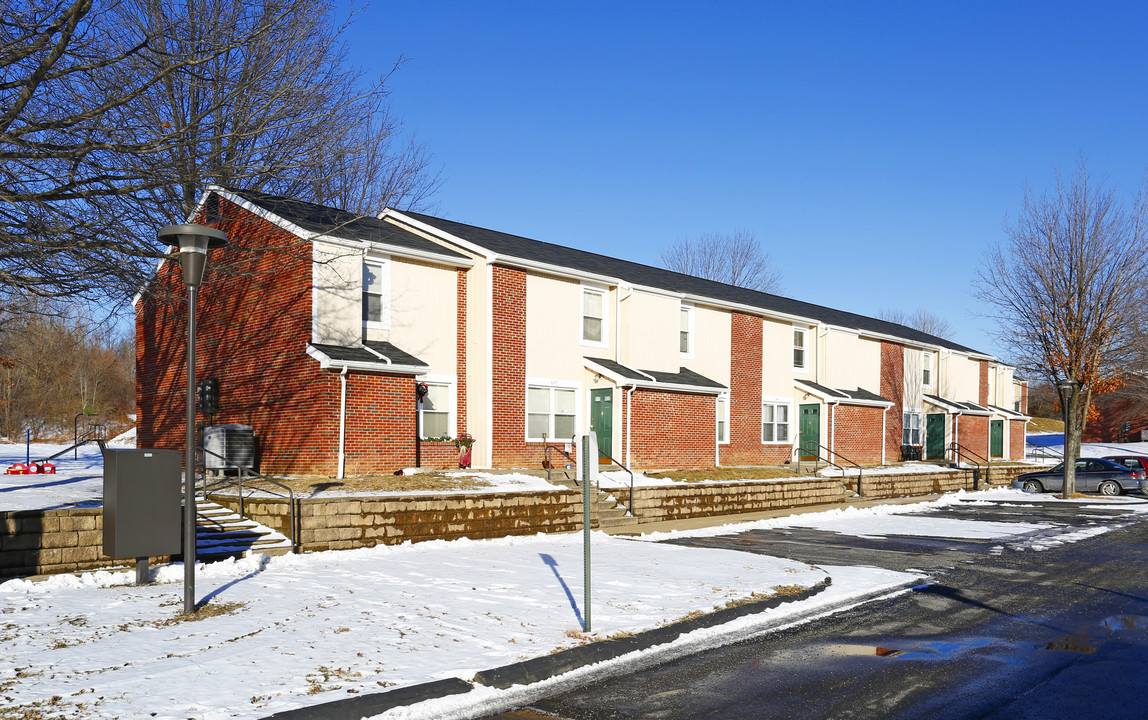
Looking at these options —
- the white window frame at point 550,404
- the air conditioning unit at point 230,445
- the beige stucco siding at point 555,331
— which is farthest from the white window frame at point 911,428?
the air conditioning unit at point 230,445

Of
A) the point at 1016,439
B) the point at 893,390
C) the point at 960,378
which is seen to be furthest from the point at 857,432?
the point at 1016,439

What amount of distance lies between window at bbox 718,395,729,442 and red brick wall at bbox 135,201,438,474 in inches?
533

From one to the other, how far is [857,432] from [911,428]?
7.16m

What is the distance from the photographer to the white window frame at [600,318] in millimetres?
26188

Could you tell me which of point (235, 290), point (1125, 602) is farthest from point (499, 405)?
point (1125, 602)

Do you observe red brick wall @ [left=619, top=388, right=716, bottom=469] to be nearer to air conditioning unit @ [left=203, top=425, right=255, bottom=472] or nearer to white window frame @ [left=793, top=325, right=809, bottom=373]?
white window frame @ [left=793, top=325, right=809, bottom=373]

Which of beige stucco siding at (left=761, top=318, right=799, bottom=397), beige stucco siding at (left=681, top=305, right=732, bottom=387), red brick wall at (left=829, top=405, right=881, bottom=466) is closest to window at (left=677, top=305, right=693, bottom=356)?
beige stucco siding at (left=681, top=305, right=732, bottom=387)

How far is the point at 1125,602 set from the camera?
438 inches

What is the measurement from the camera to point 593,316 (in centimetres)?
2675

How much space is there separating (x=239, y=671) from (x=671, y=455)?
20.7 metres

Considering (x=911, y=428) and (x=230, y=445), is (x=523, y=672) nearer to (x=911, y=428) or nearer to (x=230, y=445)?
(x=230, y=445)

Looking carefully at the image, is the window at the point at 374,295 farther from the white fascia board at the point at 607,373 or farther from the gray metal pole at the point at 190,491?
the gray metal pole at the point at 190,491

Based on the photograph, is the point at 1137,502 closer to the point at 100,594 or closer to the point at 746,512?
the point at 746,512

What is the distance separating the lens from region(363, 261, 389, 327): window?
21.8m
